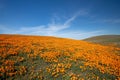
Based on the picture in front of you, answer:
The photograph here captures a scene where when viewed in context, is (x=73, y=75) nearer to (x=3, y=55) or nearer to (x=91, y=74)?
(x=91, y=74)

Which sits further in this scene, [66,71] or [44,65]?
[44,65]

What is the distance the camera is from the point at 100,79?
33.1ft

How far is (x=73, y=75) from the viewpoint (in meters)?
10.2

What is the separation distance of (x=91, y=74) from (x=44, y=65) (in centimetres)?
479

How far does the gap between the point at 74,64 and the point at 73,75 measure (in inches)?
97.5

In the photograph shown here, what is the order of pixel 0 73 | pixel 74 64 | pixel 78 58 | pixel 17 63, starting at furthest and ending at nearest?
pixel 78 58 → pixel 74 64 → pixel 17 63 → pixel 0 73

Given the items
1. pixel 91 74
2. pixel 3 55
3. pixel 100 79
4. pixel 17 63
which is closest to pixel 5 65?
pixel 17 63

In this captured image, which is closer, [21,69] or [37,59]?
[21,69]

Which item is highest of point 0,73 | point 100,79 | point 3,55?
point 3,55

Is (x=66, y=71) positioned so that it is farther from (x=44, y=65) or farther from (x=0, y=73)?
(x=0, y=73)

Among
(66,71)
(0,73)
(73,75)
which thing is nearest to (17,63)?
(0,73)

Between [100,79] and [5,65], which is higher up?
[5,65]

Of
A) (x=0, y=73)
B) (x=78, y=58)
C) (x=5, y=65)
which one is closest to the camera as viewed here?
(x=0, y=73)

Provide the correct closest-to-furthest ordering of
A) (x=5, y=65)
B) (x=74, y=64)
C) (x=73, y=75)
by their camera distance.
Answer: (x=73, y=75) < (x=5, y=65) < (x=74, y=64)
